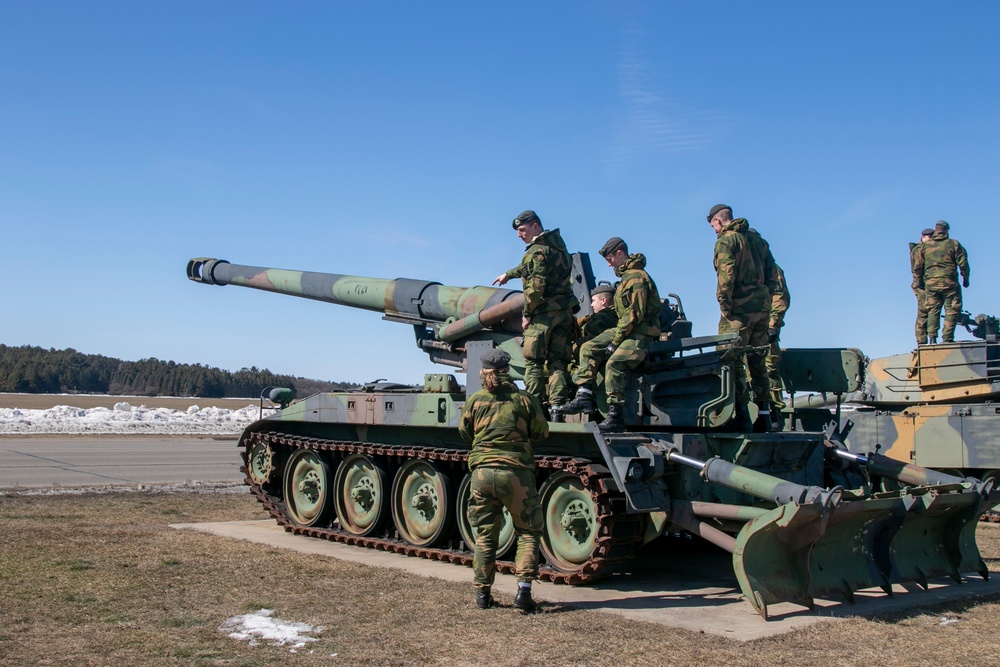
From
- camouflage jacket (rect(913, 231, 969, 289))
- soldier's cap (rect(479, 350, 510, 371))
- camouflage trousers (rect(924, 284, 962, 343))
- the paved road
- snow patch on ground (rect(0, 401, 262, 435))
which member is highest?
camouflage jacket (rect(913, 231, 969, 289))

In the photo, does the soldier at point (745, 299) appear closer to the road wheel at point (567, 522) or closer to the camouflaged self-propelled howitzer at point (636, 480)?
the camouflaged self-propelled howitzer at point (636, 480)

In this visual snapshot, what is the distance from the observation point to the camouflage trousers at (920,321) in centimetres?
1709

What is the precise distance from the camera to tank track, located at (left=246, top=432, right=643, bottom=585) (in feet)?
28.8

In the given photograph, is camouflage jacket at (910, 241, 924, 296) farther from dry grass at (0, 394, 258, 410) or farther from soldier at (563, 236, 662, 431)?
dry grass at (0, 394, 258, 410)

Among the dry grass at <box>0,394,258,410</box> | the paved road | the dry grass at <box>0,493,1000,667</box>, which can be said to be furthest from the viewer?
the dry grass at <box>0,394,258,410</box>

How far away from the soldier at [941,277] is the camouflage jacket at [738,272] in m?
7.93

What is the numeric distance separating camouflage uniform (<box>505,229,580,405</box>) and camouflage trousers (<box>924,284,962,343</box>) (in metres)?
9.20

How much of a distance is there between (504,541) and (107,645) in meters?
4.38

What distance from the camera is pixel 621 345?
9.52 m

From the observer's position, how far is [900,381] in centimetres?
1683

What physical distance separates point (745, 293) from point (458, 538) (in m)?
3.87

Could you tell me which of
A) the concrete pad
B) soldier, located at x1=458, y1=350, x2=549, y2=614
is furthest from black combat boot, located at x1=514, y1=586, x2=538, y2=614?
the concrete pad

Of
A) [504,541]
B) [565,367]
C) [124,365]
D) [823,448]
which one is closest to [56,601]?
[504,541]

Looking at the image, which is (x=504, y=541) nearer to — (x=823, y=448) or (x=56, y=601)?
(x=823, y=448)
